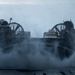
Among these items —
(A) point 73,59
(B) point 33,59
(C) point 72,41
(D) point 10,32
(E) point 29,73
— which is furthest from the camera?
(D) point 10,32

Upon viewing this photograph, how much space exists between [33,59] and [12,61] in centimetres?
89

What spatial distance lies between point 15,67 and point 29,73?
1.30m

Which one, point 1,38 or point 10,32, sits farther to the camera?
point 10,32

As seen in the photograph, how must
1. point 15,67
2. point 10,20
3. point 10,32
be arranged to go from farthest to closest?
point 10,20 → point 10,32 → point 15,67


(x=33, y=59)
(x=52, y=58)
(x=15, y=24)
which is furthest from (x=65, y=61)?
(x=15, y=24)

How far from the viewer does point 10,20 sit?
3184 cm

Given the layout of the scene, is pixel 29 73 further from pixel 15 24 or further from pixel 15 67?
pixel 15 24

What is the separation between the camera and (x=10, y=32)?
83.6ft

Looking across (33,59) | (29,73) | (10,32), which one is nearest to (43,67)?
(33,59)

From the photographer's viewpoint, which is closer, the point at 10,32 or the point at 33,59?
the point at 33,59

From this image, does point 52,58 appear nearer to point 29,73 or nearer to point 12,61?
point 12,61

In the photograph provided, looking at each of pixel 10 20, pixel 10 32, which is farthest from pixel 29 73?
pixel 10 20

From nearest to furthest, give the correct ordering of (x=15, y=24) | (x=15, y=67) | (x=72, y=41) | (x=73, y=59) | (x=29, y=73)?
(x=29, y=73) < (x=15, y=67) < (x=73, y=59) < (x=72, y=41) < (x=15, y=24)

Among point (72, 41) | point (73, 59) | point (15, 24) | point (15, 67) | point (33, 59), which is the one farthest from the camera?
point (15, 24)
